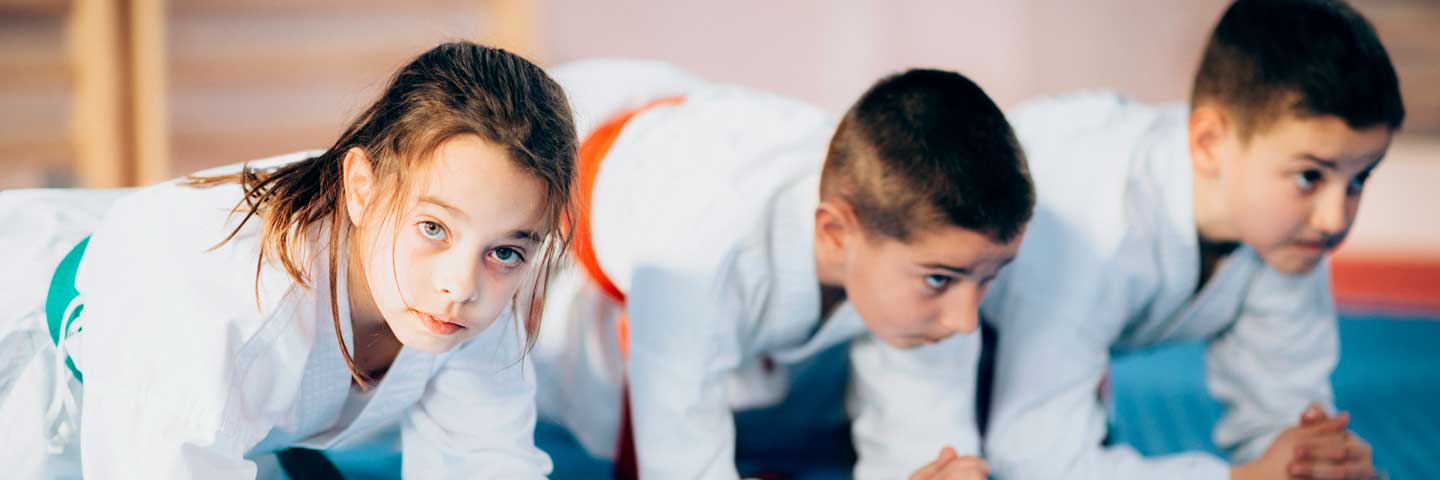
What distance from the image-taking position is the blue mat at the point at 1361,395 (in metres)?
1.37

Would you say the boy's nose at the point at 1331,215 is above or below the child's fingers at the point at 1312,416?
above

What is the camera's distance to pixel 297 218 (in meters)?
0.83

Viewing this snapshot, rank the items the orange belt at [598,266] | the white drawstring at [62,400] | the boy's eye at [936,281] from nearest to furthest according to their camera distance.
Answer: the white drawstring at [62,400]
the boy's eye at [936,281]
the orange belt at [598,266]

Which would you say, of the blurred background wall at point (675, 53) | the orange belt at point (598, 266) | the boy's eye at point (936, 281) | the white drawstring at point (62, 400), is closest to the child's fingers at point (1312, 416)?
the boy's eye at point (936, 281)

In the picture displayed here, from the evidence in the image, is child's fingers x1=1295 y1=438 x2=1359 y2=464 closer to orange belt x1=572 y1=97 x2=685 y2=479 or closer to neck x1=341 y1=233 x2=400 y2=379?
orange belt x1=572 y1=97 x2=685 y2=479

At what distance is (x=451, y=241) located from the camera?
0.79 meters

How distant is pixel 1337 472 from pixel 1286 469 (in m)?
0.04

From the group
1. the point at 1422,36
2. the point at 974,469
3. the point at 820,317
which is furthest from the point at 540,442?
the point at 1422,36

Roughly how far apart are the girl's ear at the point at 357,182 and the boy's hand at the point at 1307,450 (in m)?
0.77

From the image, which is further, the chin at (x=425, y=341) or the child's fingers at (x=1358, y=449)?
the child's fingers at (x=1358, y=449)

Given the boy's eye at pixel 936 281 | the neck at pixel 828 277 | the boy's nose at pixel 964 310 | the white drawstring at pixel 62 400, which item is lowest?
the white drawstring at pixel 62 400

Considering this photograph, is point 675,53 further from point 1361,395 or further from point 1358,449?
point 1358,449

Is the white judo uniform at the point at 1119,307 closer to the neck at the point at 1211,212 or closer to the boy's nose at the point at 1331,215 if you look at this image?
the neck at the point at 1211,212

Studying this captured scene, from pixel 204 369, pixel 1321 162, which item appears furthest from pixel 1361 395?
pixel 204 369
